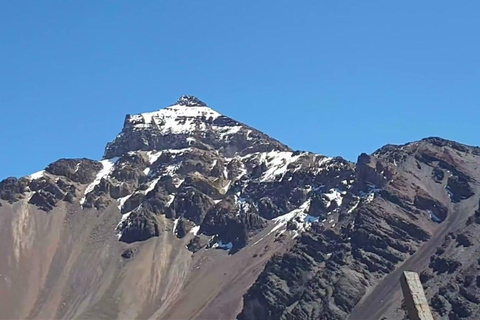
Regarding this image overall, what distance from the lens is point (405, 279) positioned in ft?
A: 39.5

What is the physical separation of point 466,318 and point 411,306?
200318 mm

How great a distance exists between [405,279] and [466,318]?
7891 inches

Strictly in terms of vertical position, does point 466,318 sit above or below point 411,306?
above

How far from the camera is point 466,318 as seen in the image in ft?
653

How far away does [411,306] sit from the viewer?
1203 centimetres

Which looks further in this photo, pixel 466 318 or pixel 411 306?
pixel 466 318

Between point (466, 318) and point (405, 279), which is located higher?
point (466, 318)

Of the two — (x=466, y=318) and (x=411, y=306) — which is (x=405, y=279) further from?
(x=466, y=318)

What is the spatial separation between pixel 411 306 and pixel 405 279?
17.9 inches

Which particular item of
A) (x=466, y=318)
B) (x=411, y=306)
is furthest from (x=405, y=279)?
(x=466, y=318)

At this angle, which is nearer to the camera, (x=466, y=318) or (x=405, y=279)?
(x=405, y=279)
